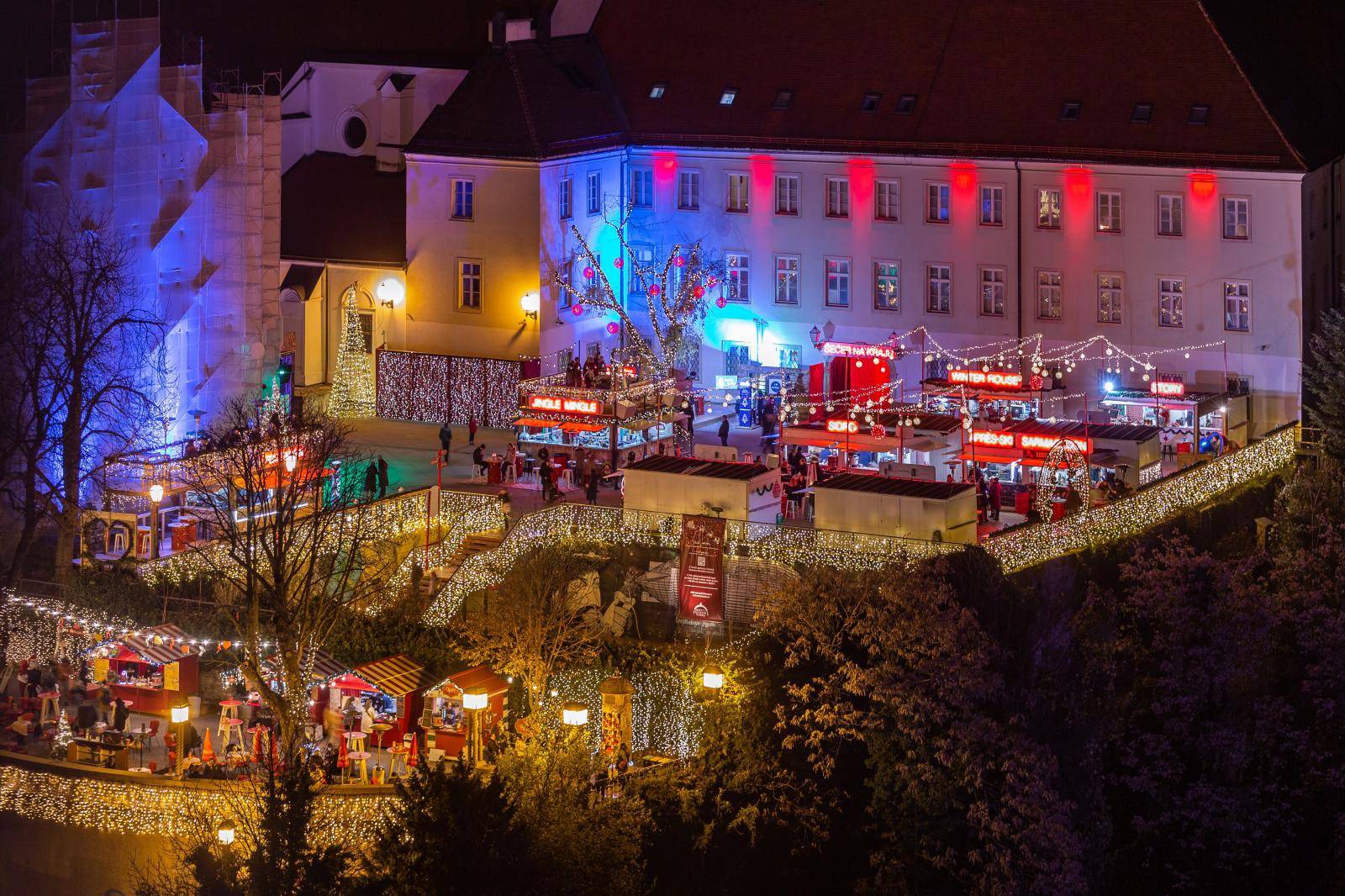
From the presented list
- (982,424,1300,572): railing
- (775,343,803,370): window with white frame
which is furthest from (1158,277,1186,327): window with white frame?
(775,343,803,370): window with white frame

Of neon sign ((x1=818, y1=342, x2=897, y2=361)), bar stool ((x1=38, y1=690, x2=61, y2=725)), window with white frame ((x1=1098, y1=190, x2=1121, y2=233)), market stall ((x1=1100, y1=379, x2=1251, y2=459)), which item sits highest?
window with white frame ((x1=1098, y1=190, x2=1121, y2=233))

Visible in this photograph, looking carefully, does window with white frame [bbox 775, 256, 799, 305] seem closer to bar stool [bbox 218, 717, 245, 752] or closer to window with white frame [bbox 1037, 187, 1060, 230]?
window with white frame [bbox 1037, 187, 1060, 230]

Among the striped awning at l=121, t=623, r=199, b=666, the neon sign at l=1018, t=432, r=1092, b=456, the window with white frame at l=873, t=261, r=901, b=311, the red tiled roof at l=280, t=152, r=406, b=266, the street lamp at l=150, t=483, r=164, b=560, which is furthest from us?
the red tiled roof at l=280, t=152, r=406, b=266

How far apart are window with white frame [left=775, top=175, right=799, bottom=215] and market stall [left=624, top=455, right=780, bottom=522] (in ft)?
61.0

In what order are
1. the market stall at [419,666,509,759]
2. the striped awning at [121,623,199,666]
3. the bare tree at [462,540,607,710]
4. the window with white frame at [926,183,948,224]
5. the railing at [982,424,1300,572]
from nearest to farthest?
the market stall at [419,666,509,759] < the bare tree at [462,540,607,710] < the striped awning at [121,623,199,666] < the railing at [982,424,1300,572] < the window with white frame at [926,183,948,224]

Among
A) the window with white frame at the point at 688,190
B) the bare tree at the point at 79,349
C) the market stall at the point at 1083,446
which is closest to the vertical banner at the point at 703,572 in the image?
the market stall at the point at 1083,446

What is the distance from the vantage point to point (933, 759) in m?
38.1

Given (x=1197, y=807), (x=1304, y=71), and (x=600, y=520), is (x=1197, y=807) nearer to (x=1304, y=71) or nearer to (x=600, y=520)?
(x=600, y=520)

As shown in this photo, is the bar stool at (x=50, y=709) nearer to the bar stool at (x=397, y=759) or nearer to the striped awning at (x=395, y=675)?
the striped awning at (x=395, y=675)

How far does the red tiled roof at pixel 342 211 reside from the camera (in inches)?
2569

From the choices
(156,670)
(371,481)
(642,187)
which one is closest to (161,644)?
(156,670)

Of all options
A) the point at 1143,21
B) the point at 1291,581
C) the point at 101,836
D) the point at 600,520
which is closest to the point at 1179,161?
the point at 1143,21

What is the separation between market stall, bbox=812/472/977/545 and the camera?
143 ft

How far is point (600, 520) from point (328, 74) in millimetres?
29660
